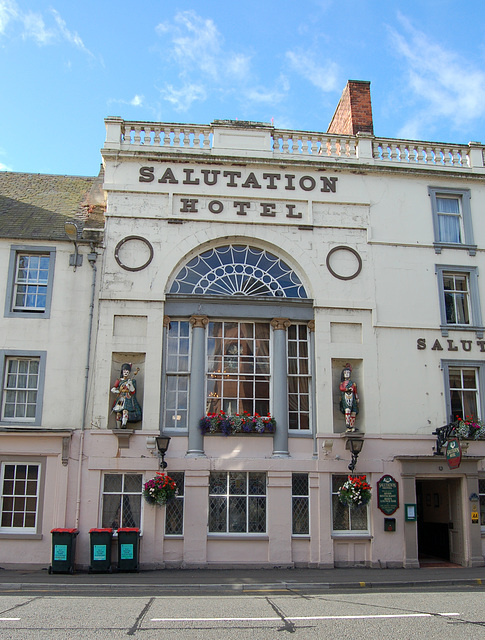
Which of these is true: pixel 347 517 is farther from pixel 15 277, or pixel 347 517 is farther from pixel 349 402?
pixel 15 277

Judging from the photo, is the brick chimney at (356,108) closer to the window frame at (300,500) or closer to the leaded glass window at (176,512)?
the window frame at (300,500)

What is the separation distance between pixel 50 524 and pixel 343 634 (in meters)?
9.77

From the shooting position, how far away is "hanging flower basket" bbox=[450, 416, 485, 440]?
16266mm

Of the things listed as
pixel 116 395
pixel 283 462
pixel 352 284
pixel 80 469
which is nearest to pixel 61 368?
pixel 116 395

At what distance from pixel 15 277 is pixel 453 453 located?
1259 cm

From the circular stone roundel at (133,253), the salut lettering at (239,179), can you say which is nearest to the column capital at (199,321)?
the circular stone roundel at (133,253)

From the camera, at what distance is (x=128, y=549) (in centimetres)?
1443

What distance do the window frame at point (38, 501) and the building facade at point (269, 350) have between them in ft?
0.28

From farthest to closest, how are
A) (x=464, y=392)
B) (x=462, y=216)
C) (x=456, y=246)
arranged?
(x=462, y=216)
(x=456, y=246)
(x=464, y=392)

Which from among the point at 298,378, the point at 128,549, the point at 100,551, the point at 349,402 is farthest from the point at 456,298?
the point at 100,551

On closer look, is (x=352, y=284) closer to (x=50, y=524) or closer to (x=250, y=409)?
(x=250, y=409)

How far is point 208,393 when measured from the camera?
16.5m

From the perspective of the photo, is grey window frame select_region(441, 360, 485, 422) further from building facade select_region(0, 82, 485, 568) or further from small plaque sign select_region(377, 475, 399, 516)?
small plaque sign select_region(377, 475, 399, 516)

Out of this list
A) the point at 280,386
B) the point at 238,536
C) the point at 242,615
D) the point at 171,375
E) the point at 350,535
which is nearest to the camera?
the point at 242,615
